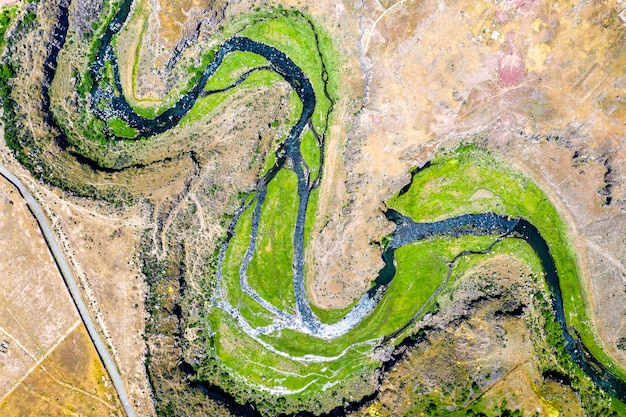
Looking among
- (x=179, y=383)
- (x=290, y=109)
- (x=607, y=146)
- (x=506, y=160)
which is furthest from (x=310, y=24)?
(x=179, y=383)

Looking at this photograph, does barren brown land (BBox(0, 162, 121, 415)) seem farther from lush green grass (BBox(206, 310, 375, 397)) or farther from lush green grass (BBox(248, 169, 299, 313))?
lush green grass (BBox(248, 169, 299, 313))

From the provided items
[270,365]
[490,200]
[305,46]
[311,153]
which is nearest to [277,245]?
[311,153]

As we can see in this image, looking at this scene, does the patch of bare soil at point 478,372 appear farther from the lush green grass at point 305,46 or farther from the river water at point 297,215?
the lush green grass at point 305,46

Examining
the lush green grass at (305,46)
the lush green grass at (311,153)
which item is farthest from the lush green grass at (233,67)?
the lush green grass at (311,153)

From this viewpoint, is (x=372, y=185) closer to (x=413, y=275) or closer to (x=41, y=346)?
(x=413, y=275)

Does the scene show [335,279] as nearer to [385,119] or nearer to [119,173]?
[385,119]

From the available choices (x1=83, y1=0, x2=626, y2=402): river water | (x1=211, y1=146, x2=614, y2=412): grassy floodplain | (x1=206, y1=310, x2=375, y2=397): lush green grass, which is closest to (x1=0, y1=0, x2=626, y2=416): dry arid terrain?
(x1=83, y1=0, x2=626, y2=402): river water

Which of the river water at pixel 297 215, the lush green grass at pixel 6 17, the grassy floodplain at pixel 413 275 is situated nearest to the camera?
the lush green grass at pixel 6 17
